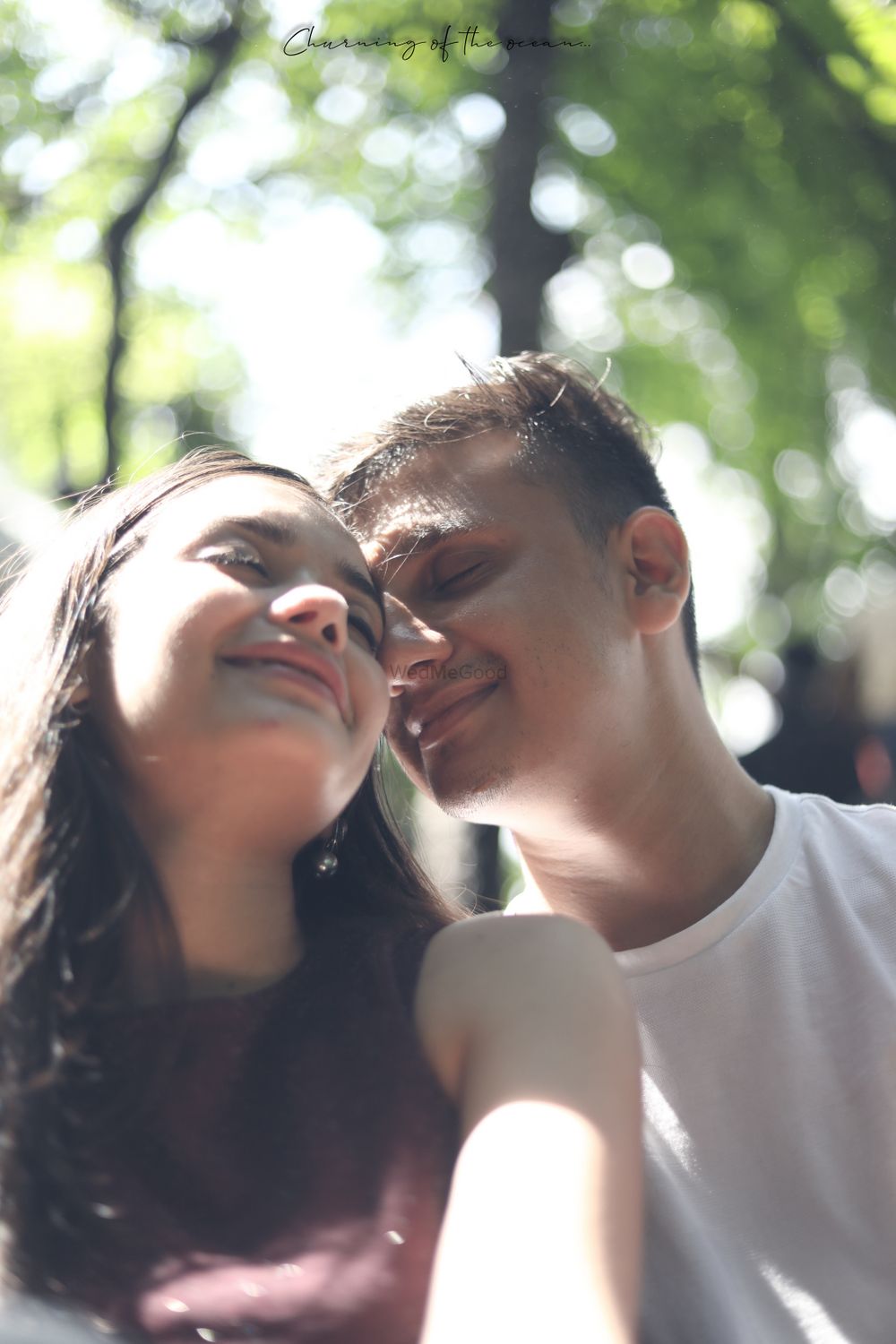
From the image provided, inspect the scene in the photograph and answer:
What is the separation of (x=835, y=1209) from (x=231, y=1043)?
90 centimetres

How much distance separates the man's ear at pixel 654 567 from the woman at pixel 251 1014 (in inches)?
27.9

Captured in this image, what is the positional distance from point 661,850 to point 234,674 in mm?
962

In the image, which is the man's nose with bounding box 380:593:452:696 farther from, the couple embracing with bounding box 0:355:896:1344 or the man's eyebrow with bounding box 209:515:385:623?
the man's eyebrow with bounding box 209:515:385:623

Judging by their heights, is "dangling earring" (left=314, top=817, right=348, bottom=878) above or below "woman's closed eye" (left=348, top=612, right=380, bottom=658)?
below

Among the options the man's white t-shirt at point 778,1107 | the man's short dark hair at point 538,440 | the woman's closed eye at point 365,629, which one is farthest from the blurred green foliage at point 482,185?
the man's white t-shirt at point 778,1107

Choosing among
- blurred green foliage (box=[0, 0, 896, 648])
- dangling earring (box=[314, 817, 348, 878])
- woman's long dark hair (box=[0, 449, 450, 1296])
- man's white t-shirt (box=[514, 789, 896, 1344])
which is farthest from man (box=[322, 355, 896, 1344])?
blurred green foliage (box=[0, 0, 896, 648])

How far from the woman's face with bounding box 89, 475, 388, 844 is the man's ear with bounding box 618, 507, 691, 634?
76 centimetres

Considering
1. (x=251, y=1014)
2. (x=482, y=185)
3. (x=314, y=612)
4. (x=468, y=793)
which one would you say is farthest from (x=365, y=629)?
(x=482, y=185)

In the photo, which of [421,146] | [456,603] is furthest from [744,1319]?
[421,146]

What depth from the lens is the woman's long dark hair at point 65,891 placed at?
3.98ft

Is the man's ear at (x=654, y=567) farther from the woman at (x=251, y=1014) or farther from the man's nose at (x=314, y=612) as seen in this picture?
the man's nose at (x=314, y=612)

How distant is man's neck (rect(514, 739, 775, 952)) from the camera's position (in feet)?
6.80

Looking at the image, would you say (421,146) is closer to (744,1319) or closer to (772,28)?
(772,28)

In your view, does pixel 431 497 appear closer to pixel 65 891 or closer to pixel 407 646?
pixel 407 646
